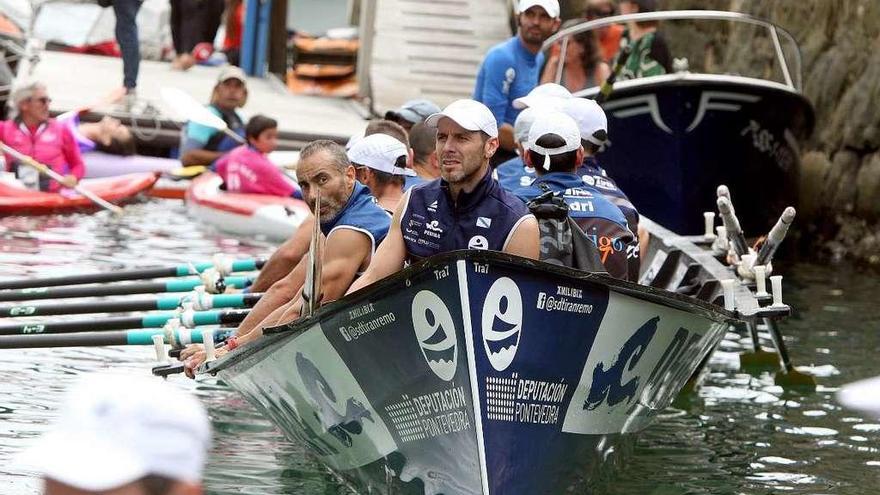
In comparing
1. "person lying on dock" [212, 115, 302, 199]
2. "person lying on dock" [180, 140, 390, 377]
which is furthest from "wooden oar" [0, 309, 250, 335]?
"person lying on dock" [212, 115, 302, 199]

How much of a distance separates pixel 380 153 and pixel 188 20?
17.9 meters

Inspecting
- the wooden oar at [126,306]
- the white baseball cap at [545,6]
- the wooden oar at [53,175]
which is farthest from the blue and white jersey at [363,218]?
the wooden oar at [53,175]

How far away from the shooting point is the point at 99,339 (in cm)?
812

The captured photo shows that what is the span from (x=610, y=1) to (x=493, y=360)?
10.1 metres

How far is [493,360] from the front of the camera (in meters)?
5.64

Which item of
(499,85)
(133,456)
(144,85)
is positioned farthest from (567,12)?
(133,456)

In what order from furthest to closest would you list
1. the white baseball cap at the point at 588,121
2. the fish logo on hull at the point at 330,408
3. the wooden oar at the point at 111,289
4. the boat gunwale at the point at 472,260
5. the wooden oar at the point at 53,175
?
the wooden oar at the point at 53,175, the wooden oar at the point at 111,289, the white baseball cap at the point at 588,121, the fish logo on hull at the point at 330,408, the boat gunwale at the point at 472,260

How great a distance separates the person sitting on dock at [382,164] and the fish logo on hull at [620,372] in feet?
5.51

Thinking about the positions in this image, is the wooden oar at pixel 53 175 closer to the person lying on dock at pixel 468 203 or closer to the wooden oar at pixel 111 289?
the wooden oar at pixel 111 289

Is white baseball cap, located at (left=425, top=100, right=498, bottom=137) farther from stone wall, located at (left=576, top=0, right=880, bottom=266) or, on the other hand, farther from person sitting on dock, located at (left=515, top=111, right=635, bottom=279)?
stone wall, located at (left=576, top=0, right=880, bottom=266)

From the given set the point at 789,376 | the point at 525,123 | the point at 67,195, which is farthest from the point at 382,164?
the point at 67,195

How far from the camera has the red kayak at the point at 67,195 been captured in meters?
15.6

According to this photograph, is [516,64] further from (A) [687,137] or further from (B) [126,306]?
(B) [126,306]

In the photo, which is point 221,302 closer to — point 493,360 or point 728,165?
A: point 493,360
